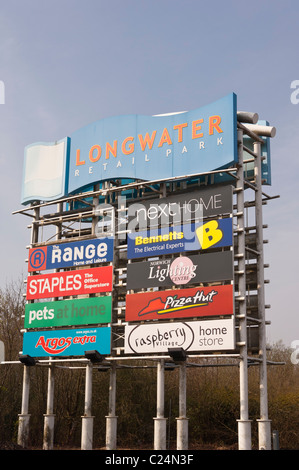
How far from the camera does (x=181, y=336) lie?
2266cm

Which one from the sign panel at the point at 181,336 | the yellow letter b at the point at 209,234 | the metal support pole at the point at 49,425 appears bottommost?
the metal support pole at the point at 49,425

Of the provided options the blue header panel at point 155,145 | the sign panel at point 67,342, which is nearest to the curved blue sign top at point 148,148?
the blue header panel at point 155,145

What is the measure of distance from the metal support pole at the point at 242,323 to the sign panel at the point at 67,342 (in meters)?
5.62

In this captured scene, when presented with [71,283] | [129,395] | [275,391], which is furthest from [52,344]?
[275,391]

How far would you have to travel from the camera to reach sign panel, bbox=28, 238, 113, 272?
25797 millimetres

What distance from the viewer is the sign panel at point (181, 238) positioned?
893 inches

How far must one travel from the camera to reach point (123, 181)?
1109 inches

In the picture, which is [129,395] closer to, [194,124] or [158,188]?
[158,188]

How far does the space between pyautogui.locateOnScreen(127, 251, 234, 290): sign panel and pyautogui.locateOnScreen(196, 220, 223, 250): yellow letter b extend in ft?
1.43

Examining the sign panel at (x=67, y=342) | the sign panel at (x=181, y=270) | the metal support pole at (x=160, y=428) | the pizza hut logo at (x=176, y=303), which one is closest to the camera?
the sign panel at (x=181, y=270)

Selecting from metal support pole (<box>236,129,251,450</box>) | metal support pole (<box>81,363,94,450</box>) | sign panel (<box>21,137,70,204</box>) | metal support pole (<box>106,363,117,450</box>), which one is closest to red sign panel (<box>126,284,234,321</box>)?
metal support pole (<box>236,129,251,450</box>)

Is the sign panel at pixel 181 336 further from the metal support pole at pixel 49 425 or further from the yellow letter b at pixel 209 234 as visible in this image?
A: the metal support pole at pixel 49 425

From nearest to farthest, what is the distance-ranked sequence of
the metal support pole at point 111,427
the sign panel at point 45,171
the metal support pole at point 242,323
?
the metal support pole at point 242,323 < the metal support pole at point 111,427 < the sign panel at point 45,171

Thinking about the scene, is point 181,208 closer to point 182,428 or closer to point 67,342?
point 67,342
